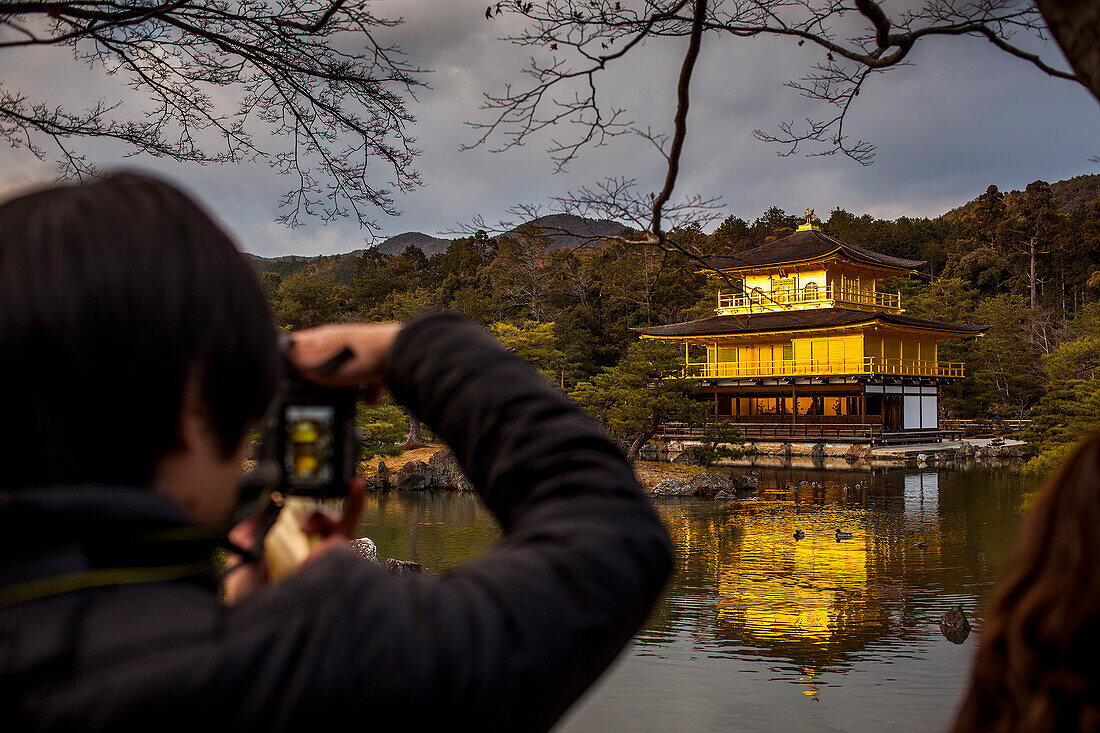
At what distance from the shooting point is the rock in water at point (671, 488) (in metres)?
14.1

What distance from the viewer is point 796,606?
729 cm

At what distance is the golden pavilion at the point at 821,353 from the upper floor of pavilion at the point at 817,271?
39mm

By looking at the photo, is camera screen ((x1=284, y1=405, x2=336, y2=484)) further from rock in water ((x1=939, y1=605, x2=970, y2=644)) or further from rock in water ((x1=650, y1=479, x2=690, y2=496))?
rock in water ((x1=650, y1=479, x2=690, y2=496))

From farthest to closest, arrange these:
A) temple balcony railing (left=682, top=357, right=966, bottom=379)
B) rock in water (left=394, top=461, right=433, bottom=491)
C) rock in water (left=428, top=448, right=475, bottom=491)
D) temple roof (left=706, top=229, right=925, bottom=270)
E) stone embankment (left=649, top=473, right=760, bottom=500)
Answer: temple roof (left=706, top=229, right=925, bottom=270), temple balcony railing (left=682, top=357, right=966, bottom=379), rock in water (left=428, top=448, right=475, bottom=491), rock in water (left=394, top=461, right=433, bottom=491), stone embankment (left=649, top=473, right=760, bottom=500)

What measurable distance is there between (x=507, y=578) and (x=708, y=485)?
1407 cm

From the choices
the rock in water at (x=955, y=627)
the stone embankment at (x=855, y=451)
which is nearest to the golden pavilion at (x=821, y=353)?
the stone embankment at (x=855, y=451)

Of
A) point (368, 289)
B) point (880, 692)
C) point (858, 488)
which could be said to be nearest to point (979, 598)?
point (880, 692)

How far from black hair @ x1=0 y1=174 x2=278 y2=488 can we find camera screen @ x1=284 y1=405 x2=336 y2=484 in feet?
0.35

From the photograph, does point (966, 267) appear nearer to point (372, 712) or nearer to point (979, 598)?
point (979, 598)

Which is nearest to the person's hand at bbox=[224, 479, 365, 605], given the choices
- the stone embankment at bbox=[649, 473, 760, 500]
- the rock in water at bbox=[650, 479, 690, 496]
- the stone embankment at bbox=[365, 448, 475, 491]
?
the stone embankment at bbox=[649, 473, 760, 500]

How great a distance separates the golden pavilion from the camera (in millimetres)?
21531

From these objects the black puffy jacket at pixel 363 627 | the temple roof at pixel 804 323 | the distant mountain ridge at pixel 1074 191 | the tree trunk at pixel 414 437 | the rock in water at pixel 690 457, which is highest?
the distant mountain ridge at pixel 1074 191

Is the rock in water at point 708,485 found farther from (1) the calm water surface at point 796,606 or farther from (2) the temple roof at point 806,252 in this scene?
(2) the temple roof at point 806,252

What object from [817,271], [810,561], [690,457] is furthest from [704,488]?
[817,271]
